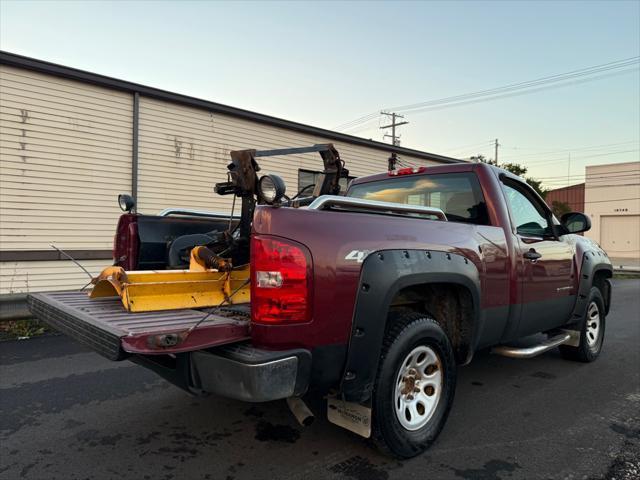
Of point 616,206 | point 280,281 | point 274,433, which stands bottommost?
point 274,433

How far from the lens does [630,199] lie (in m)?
35.5

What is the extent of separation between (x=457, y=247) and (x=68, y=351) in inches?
198

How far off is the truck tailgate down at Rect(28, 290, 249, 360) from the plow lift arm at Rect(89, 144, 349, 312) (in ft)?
0.44

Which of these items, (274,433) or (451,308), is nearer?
(274,433)

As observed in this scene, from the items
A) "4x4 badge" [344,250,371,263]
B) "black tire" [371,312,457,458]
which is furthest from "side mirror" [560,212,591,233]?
"4x4 badge" [344,250,371,263]

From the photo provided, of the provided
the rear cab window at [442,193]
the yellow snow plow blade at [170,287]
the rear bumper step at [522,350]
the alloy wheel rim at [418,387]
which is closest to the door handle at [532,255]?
the rear cab window at [442,193]

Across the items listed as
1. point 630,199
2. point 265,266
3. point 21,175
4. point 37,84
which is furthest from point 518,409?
point 630,199

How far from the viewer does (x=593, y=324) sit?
552cm

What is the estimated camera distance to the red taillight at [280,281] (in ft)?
7.66

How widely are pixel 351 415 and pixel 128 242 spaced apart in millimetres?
2434

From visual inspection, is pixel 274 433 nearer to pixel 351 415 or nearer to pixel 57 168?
pixel 351 415

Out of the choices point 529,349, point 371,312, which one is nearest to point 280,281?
point 371,312

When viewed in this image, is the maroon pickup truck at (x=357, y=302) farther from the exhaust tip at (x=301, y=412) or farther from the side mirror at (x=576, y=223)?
the side mirror at (x=576, y=223)

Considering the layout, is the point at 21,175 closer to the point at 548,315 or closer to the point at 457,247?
the point at 457,247
